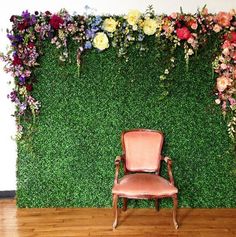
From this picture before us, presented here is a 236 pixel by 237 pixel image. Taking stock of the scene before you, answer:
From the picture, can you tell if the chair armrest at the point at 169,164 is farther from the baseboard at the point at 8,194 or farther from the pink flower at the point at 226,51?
the baseboard at the point at 8,194

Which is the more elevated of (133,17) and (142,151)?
(133,17)

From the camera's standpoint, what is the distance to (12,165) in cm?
418

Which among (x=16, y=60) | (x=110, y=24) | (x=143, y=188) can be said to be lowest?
(x=143, y=188)

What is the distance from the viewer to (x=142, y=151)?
382cm

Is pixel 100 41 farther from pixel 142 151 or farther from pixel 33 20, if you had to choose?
pixel 142 151

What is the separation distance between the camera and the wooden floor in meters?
3.42

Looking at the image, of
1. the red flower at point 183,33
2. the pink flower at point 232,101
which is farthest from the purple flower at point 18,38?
the pink flower at point 232,101

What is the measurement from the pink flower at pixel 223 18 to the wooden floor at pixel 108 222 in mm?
1895

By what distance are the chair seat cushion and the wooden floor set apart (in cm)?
35

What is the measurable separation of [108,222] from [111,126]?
951 millimetres

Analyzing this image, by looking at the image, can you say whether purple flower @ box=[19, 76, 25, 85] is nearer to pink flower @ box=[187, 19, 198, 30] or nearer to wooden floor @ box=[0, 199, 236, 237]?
wooden floor @ box=[0, 199, 236, 237]

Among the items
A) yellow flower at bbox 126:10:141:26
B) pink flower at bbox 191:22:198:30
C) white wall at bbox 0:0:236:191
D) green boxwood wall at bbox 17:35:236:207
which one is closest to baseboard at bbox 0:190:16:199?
green boxwood wall at bbox 17:35:236:207

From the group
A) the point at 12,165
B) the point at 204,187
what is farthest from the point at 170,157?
the point at 12,165

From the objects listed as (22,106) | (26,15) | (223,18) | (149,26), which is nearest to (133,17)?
(149,26)
